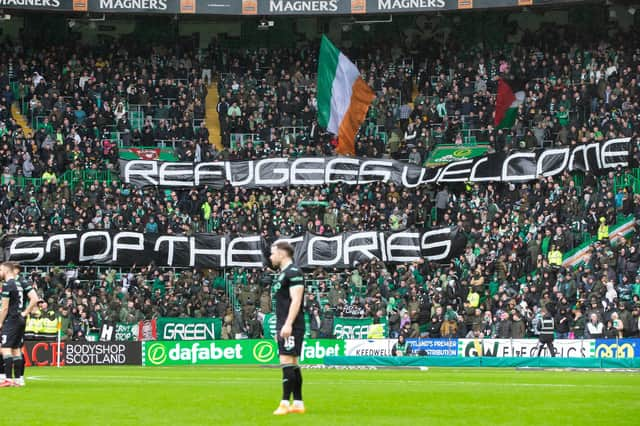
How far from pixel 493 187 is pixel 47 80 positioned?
20.9 m

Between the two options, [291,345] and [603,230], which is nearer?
[291,345]

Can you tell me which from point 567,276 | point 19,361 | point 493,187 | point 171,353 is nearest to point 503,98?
point 493,187

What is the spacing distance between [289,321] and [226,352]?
24.3 meters

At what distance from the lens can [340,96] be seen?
4603 centimetres

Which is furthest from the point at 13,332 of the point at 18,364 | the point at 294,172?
the point at 294,172

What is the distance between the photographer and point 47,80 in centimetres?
4931

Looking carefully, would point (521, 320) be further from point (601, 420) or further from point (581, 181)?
point (601, 420)

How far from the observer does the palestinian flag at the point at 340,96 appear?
45812 mm

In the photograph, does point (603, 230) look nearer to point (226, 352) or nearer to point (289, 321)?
point (226, 352)

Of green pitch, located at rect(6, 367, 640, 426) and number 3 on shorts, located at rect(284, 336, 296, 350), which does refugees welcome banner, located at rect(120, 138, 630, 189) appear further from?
number 3 on shorts, located at rect(284, 336, 296, 350)

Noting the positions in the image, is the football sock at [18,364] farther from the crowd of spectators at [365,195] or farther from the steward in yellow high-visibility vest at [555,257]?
the steward in yellow high-visibility vest at [555,257]

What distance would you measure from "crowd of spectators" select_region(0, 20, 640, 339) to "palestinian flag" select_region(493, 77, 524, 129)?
752 millimetres

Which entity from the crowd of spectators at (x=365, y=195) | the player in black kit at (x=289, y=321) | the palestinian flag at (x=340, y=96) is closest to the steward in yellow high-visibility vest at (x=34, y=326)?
the crowd of spectators at (x=365, y=195)

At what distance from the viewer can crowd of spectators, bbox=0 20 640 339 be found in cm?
3703
